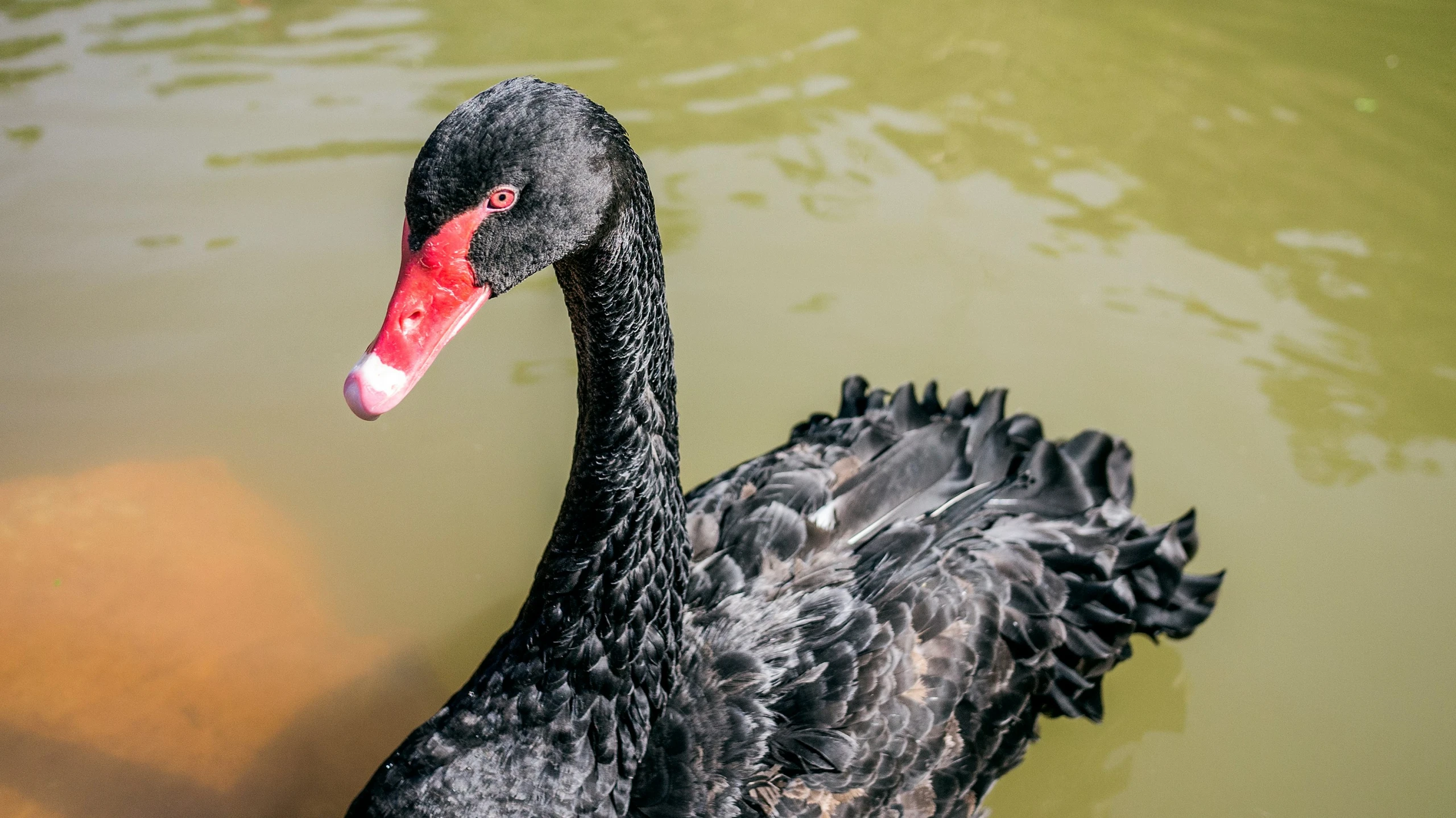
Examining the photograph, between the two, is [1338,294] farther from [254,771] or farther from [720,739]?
[254,771]

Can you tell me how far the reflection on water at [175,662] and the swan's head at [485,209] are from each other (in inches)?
64.5

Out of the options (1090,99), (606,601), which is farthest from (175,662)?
(1090,99)

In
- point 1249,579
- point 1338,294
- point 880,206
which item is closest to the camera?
Result: point 1249,579

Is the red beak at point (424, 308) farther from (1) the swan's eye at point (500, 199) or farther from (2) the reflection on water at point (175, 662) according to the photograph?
(2) the reflection on water at point (175, 662)

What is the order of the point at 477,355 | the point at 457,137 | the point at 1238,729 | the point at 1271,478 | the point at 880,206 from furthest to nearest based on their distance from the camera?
1. the point at 880,206
2. the point at 477,355
3. the point at 1271,478
4. the point at 1238,729
5. the point at 457,137

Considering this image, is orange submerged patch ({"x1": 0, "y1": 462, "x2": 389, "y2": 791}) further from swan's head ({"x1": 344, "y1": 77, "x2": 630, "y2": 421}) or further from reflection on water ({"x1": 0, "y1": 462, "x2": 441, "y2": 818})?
swan's head ({"x1": 344, "y1": 77, "x2": 630, "y2": 421})

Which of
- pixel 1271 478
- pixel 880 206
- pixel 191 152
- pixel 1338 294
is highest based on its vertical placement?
pixel 191 152

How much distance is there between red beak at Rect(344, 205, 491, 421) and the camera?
1897 millimetres

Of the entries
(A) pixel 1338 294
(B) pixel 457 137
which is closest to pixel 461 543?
(B) pixel 457 137

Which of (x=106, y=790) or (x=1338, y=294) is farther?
(x=1338, y=294)

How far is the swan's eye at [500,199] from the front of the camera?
1929 mm

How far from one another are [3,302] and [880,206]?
12.3 feet

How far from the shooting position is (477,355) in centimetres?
434

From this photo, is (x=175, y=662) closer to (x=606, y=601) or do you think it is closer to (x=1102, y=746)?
(x=606, y=601)
